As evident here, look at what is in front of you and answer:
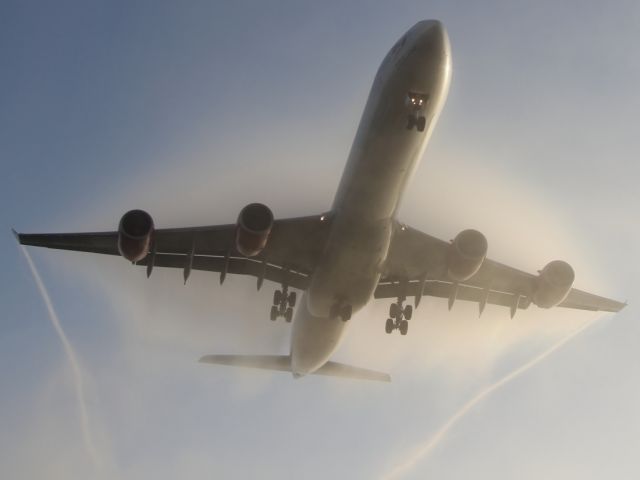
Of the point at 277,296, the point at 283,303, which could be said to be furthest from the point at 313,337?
the point at 277,296

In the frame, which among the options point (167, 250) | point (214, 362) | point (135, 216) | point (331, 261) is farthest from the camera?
point (214, 362)

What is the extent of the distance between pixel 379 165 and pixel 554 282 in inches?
366

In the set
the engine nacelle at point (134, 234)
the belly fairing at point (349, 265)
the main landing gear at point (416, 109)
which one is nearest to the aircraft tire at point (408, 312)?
the belly fairing at point (349, 265)

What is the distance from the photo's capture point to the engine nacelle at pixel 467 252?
72.9 feet

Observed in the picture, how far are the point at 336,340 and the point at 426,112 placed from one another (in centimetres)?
1003

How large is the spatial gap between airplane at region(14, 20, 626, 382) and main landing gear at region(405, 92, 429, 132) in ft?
0.10

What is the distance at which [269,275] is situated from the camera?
2656 centimetres

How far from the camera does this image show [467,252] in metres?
22.3

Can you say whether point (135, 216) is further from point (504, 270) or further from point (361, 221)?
point (504, 270)

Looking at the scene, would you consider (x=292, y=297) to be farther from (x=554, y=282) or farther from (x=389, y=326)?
(x=554, y=282)

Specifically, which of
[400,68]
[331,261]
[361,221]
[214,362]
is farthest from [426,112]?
[214,362]

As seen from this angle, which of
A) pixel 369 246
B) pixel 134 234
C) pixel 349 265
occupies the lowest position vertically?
pixel 134 234

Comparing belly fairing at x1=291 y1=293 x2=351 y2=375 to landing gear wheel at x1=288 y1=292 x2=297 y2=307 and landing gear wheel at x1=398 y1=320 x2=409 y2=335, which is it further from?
landing gear wheel at x1=398 y1=320 x2=409 y2=335

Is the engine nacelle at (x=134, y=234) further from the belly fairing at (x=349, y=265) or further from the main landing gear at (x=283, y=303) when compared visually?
the main landing gear at (x=283, y=303)
